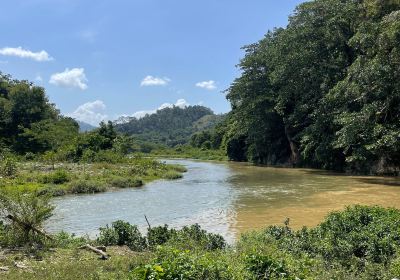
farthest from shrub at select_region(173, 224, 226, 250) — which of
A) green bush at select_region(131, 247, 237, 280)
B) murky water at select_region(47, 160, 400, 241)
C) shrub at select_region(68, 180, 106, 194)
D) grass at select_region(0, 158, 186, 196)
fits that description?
shrub at select_region(68, 180, 106, 194)

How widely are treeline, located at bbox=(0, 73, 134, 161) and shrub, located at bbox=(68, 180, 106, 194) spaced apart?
59.8ft

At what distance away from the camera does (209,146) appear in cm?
9994

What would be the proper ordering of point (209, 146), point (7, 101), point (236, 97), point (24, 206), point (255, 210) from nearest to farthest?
point (24, 206) → point (255, 210) → point (236, 97) → point (7, 101) → point (209, 146)

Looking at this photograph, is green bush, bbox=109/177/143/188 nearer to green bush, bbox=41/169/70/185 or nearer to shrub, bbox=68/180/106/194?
shrub, bbox=68/180/106/194

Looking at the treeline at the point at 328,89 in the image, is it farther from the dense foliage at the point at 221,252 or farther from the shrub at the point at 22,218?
the shrub at the point at 22,218

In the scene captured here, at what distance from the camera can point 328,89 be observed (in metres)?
36.9

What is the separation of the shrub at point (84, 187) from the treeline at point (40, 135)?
59.8ft

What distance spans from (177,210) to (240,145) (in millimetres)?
48022

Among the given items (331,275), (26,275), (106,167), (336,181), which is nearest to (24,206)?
(26,275)

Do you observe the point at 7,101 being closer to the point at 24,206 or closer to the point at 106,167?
the point at 106,167

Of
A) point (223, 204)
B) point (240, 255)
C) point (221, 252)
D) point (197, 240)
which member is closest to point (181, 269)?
point (240, 255)

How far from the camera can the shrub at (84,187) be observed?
25.5 meters

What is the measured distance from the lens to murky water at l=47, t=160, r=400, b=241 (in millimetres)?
15713

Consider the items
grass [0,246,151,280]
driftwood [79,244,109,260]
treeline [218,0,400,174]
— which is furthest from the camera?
treeline [218,0,400,174]
